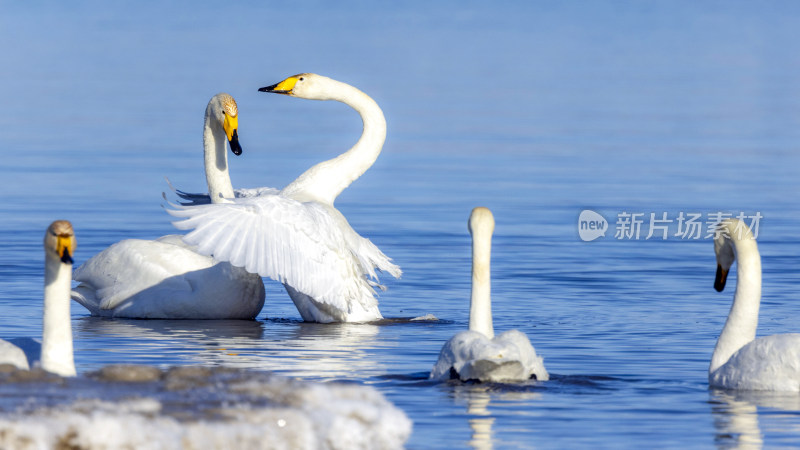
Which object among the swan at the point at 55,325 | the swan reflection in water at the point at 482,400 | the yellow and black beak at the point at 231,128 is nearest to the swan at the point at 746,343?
the swan reflection in water at the point at 482,400

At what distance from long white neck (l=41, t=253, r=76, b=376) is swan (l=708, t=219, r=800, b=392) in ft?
12.9

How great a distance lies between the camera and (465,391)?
966 cm

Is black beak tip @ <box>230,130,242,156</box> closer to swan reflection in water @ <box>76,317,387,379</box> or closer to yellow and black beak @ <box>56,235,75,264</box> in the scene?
swan reflection in water @ <box>76,317,387,379</box>

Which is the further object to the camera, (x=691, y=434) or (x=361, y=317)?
(x=361, y=317)

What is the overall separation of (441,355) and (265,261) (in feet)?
9.10

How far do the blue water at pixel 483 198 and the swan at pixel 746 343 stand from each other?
5.6 inches

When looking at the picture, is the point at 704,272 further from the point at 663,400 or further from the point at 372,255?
the point at 663,400

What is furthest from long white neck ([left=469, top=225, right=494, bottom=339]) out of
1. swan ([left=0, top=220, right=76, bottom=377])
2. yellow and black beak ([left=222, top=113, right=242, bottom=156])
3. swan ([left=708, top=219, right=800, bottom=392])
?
yellow and black beak ([left=222, top=113, right=242, bottom=156])

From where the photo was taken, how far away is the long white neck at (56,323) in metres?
8.58

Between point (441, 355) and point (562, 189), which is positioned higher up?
point (562, 189)

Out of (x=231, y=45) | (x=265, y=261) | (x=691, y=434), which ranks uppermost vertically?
(x=231, y=45)

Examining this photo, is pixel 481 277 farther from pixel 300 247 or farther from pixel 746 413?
pixel 300 247

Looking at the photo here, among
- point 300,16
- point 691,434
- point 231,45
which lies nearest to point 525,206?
point 691,434

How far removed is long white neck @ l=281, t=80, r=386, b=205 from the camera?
548 inches
